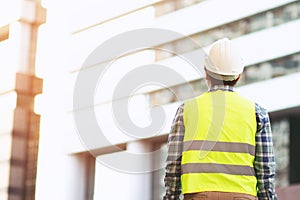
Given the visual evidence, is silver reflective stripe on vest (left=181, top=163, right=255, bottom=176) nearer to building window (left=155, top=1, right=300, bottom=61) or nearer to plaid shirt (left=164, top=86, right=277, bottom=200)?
plaid shirt (left=164, top=86, right=277, bottom=200)

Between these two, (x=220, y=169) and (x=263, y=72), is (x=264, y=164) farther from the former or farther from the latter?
(x=263, y=72)

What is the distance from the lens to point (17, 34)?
54.4 m

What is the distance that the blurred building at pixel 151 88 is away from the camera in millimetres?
32469

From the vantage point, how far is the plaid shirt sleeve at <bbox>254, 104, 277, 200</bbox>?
3.55m

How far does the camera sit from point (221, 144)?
3559 mm

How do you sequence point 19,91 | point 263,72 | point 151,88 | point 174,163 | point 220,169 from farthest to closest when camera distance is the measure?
point 19,91 → point 151,88 → point 263,72 → point 174,163 → point 220,169

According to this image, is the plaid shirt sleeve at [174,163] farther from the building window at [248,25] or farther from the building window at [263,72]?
the building window at [248,25]

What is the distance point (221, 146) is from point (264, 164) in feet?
0.71

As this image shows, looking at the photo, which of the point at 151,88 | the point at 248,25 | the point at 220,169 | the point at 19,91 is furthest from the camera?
the point at 19,91

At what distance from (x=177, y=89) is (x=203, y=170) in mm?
35340

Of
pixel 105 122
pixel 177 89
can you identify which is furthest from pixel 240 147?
pixel 105 122

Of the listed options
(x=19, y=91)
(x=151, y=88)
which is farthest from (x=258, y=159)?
(x=19, y=91)

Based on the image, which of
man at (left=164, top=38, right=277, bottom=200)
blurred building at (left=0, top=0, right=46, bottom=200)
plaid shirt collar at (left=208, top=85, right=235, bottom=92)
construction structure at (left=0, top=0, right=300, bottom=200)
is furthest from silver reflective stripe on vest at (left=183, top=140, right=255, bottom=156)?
blurred building at (left=0, top=0, right=46, bottom=200)

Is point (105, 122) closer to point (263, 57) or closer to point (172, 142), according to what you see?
point (263, 57)
